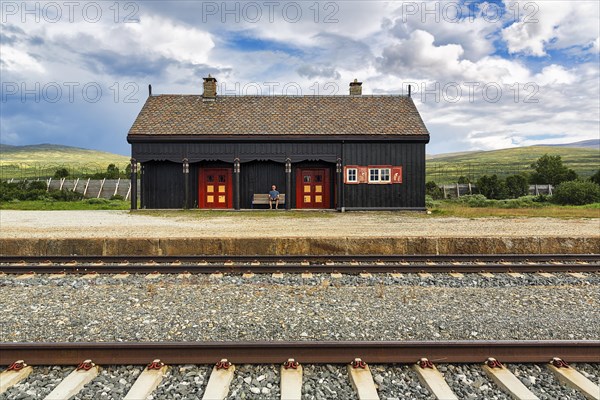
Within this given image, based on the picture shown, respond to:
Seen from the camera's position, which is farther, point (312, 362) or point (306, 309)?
point (306, 309)

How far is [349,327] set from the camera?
4.93 metres

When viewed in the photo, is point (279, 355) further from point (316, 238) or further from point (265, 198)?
point (265, 198)

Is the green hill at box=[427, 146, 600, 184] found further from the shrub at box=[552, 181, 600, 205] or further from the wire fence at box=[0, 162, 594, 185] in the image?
the shrub at box=[552, 181, 600, 205]

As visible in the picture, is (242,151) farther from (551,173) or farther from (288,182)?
(551,173)

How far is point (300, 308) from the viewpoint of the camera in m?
5.62

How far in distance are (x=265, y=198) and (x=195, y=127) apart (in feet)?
17.7

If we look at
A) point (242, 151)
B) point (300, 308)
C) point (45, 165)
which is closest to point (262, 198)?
point (242, 151)

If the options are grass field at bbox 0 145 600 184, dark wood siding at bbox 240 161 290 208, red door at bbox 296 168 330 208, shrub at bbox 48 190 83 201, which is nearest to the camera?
dark wood siding at bbox 240 161 290 208

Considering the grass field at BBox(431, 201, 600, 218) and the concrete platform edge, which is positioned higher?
the grass field at BBox(431, 201, 600, 218)

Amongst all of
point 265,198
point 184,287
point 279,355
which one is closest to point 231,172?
point 265,198

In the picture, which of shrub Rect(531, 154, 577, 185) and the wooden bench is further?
shrub Rect(531, 154, 577, 185)

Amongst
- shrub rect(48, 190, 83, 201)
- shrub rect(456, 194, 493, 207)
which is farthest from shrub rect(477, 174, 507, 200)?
shrub rect(48, 190, 83, 201)

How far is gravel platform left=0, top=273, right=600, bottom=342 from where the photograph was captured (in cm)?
479

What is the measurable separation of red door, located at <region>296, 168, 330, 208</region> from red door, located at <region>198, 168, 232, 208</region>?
3891mm
